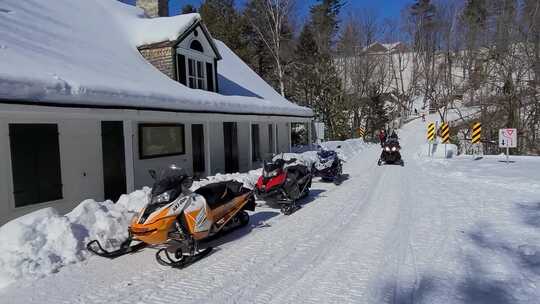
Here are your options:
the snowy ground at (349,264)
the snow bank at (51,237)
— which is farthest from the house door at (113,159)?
the snowy ground at (349,264)

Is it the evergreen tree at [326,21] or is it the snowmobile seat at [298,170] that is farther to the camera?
the evergreen tree at [326,21]

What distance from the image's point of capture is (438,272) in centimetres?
428

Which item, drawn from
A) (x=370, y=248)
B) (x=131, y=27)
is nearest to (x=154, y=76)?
(x=131, y=27)

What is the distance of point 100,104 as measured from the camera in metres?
7.27

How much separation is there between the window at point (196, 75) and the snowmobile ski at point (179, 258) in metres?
9.17

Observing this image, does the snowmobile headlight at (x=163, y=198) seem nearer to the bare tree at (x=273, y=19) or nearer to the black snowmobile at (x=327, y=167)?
the black snowmobile at (x=327, y=167)

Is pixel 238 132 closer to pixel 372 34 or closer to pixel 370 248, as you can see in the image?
pixel 370 248

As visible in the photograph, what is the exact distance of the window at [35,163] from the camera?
704 cm

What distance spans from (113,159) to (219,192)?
4603mm

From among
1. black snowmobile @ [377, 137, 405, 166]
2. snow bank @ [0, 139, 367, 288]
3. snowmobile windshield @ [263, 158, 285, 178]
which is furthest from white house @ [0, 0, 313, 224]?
black snowmobile @ [377, 137, 405, 166]

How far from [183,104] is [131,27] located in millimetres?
6322

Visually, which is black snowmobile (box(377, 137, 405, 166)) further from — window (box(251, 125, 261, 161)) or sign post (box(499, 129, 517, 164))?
window (box(251, 125, 261, 161))

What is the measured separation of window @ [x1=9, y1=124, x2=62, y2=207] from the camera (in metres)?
7.04

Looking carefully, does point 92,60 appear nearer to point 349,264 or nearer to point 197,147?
point 197,147
